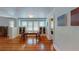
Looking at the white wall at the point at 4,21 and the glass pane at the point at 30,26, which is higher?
the white wall at the point at 4,21

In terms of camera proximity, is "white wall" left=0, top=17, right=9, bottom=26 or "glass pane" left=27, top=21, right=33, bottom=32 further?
"white wall" left=0, top=17, right=9, bottom=26

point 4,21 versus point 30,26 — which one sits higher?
point 4,21

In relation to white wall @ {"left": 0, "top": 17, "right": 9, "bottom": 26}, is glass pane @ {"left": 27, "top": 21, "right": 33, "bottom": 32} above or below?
below

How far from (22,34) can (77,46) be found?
142 inches

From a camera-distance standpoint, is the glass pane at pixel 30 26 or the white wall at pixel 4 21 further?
the white wall at pixel 4 21

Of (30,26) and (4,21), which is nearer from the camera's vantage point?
(30,26)

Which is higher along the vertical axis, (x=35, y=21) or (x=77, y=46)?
(x=35, y=21)
